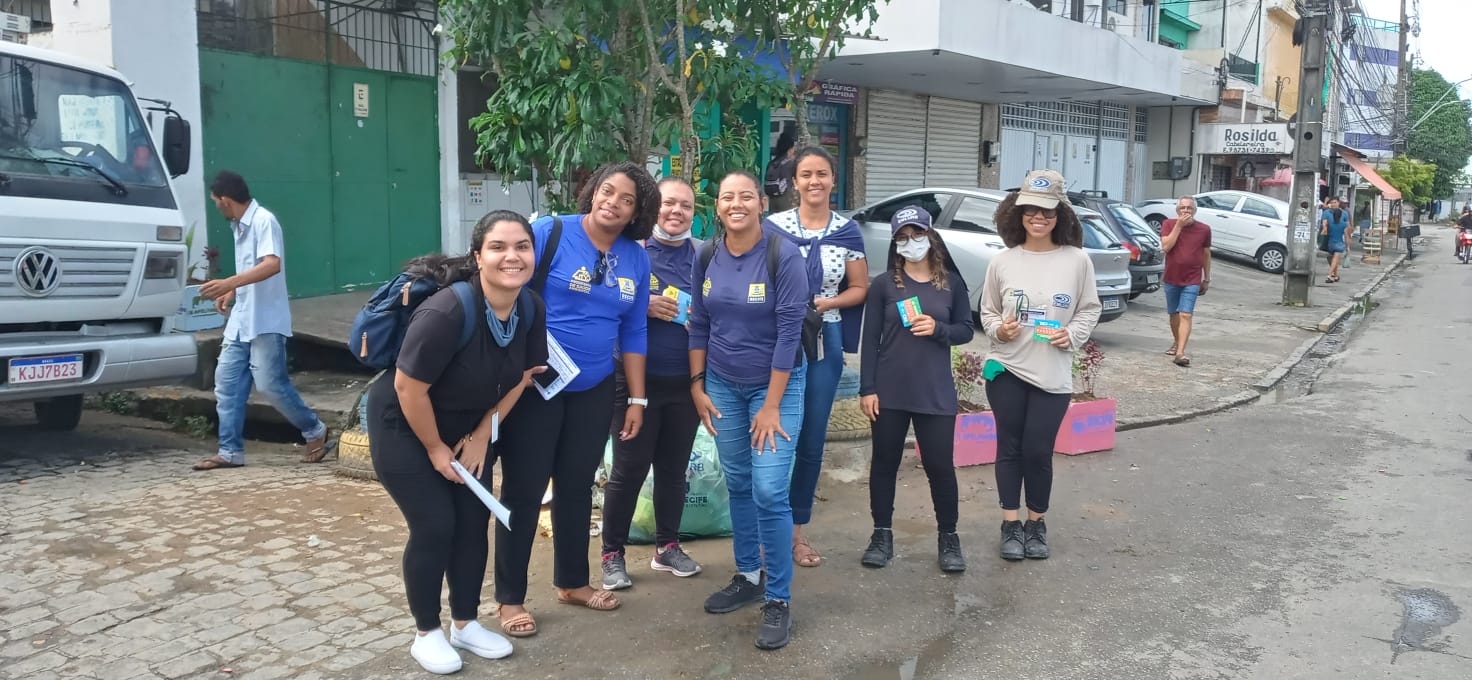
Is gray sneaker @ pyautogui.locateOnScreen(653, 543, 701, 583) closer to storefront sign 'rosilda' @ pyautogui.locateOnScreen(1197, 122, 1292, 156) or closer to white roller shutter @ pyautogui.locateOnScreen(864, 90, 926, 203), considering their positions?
white roller shutter @ pyautogui.locateOnScreen(864, 90, 926, 203)

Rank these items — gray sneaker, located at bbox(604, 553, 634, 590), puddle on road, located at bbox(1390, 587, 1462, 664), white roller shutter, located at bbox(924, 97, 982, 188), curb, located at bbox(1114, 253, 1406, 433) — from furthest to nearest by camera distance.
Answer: white roller shutter, located at bbox(924, 97, 982, 188) < curb, located at bbox(1114, 253, 1406, 433) < gray sneaker, located at bbox(604, 553, 634, 590) < puddle on road, located at bbox(1390, 587, 1462, 664)

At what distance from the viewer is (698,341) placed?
430 centimetres

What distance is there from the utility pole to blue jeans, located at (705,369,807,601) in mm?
15040

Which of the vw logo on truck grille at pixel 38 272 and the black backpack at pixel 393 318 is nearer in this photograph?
the black backpack at pixel 393 318

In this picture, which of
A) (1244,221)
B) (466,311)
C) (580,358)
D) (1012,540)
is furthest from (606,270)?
(1244,221)

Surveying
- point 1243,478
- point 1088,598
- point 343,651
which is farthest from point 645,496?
point 1243,478

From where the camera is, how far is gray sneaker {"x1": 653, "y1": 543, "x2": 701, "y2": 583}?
483cm

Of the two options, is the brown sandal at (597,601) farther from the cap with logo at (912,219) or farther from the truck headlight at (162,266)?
the truck headlight at (162,266)

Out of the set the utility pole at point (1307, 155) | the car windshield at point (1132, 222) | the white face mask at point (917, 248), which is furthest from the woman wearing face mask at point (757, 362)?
the utility pole at point (1307, 155)

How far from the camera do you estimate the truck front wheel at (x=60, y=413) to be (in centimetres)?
737

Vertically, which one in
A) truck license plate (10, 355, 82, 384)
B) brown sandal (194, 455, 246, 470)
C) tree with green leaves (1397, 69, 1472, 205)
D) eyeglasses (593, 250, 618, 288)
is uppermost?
tree with green leaves (1397, 69, 1472, 205)

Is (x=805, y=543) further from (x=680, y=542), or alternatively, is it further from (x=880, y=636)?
(x=880, y=636)

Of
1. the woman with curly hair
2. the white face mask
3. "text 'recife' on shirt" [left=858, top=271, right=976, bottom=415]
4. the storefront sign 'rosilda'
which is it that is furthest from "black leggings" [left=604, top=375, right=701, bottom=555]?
the storefront sign 'rosilda'

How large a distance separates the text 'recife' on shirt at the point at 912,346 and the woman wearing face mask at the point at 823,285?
10cm
